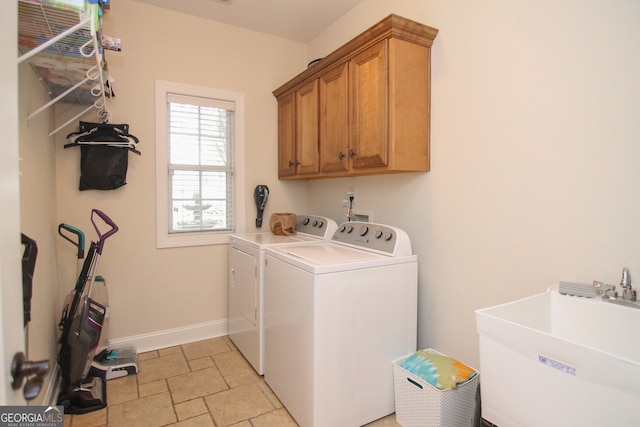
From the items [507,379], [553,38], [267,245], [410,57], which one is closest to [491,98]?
[553,38]

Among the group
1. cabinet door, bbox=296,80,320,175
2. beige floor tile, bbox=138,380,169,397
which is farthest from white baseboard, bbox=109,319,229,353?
cabinet door, bbox=296,80,320,175

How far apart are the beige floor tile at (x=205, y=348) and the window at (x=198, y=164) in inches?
34.4

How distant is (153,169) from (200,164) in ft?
1.30

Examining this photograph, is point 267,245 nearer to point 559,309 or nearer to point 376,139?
point 376,139

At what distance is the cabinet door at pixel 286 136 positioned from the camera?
3.00m

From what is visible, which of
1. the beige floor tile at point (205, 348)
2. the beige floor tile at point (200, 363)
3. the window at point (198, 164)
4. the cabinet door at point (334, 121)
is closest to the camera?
the cabinet door at point (334, 121)

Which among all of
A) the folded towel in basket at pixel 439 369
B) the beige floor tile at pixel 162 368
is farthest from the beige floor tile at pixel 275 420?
the beige floor tile at pixel 162 368

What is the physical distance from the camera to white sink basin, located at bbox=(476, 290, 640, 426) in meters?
0.88

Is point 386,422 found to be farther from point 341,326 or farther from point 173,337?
point 173,337

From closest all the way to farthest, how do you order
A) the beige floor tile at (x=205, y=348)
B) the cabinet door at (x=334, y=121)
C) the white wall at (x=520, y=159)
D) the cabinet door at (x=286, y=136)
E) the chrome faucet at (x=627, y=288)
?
the chrome faucet at (x=627, y=288) → the white wall at (x=520, y=159) → the cabinet door at (x=334, y=121) → the beige floor tile at (x=205, y=348) → the cabinet door at (x=286, y=136)

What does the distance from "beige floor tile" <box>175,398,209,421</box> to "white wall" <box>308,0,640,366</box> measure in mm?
1438

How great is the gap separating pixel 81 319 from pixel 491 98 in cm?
263

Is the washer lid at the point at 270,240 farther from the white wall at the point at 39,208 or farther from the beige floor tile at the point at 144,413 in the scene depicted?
the white wall at the point at 39,208

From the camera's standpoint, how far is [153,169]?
2818 mm
